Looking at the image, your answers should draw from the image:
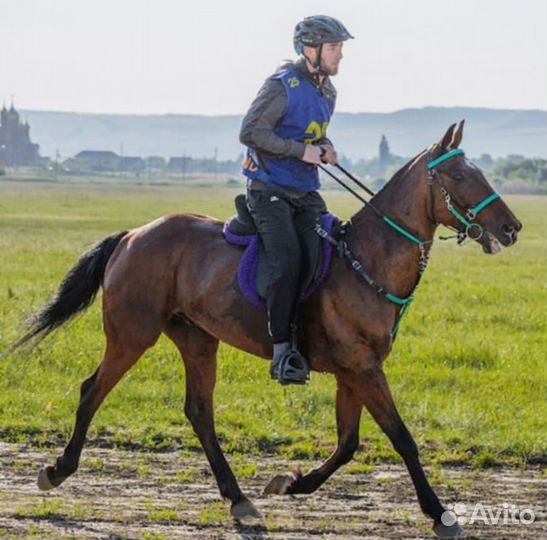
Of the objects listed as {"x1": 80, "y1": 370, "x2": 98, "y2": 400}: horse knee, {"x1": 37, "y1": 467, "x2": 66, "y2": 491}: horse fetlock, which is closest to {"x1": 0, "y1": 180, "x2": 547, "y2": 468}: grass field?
{"x1": 80, "y1": 370, "x2": 98, "y2": 400}: horse knee

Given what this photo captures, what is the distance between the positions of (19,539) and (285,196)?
2.66m

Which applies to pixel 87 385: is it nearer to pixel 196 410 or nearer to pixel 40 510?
pixel 196 410

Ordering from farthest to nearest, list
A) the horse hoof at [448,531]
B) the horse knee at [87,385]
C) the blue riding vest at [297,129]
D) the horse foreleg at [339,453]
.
Answer: 1. the horse knee at [87,385]
2. the horse foreleg at [339,453]
3. the blue riding vest at [297,129]
4. the horse hoof at [448,531]

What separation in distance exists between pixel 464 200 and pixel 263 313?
1.50 metres

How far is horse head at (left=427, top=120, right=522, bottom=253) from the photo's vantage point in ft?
25.4

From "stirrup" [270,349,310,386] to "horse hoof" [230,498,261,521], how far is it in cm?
77

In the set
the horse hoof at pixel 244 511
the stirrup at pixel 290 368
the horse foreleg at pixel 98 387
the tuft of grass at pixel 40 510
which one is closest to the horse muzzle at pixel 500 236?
the stirrup at pixel 290 368

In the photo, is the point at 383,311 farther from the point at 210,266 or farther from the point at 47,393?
the point at 47,393

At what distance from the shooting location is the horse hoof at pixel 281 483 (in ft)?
27.7

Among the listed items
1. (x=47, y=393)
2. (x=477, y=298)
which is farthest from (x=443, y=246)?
(x=47, y=393)

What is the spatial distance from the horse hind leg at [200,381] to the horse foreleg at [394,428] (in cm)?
121

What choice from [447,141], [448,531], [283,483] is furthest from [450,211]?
[283,483]

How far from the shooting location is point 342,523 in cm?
775

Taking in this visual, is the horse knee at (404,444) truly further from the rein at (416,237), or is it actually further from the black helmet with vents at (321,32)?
the black helmet with vents at (321,32)
